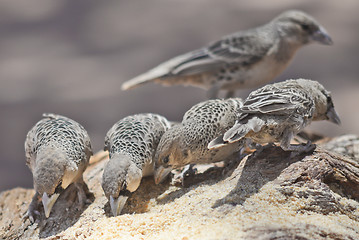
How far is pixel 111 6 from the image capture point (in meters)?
11.3

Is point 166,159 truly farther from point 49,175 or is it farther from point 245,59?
point 245,59

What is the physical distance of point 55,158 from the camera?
367cm

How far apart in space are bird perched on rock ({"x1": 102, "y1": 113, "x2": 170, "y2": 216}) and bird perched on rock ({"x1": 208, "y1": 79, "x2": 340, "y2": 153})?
2.43 feet

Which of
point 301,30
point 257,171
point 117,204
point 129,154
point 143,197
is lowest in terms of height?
point 143,197

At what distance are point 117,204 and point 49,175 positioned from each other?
571 millimetres

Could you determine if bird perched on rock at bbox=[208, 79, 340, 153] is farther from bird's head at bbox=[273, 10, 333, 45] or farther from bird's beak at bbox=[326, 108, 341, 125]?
bird's head at bbox=[273, 10, 333, 45]

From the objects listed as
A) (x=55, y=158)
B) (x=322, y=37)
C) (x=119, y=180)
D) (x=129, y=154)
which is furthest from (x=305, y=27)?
(x=55, y=158)

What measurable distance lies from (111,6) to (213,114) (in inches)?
313

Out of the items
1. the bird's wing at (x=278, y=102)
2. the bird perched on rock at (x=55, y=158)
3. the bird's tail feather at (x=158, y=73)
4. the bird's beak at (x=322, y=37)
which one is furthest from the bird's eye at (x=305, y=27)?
the bird perched on rock at (x=55, y=158)

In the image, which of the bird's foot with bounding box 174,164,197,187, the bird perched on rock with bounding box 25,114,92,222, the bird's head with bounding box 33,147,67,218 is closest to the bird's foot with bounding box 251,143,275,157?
the bird's foot with bounding box 174,164,197,187

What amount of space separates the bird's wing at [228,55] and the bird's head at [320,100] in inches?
81.2

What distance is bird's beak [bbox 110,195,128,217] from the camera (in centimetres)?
360

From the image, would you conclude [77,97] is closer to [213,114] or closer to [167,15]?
[167,15]

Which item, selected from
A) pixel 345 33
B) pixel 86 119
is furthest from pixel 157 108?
pixel 345 33
